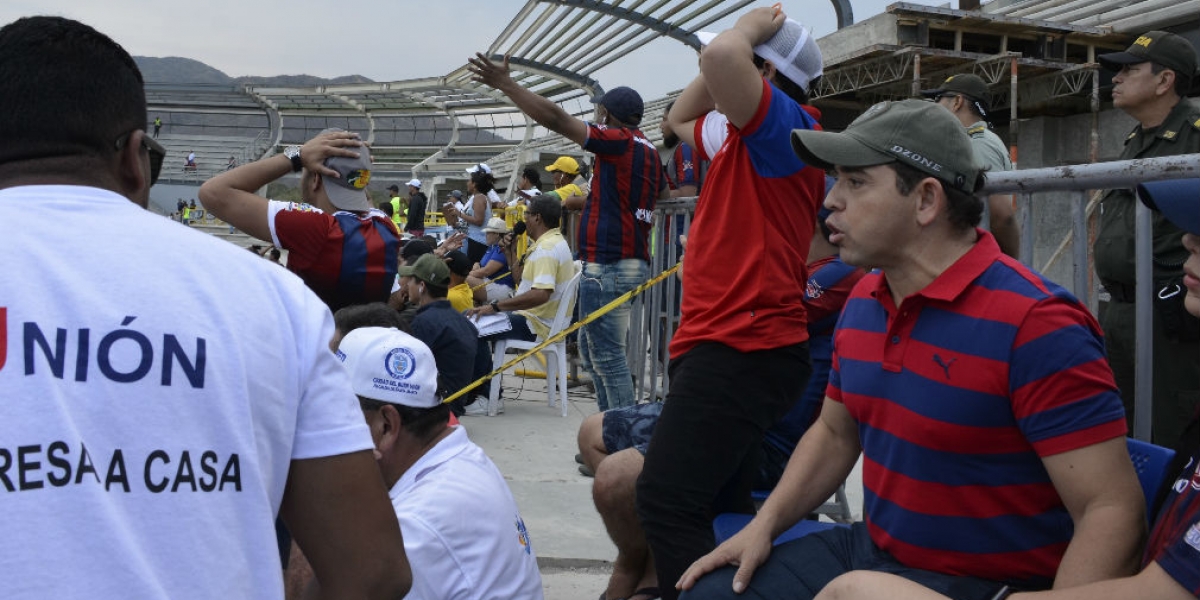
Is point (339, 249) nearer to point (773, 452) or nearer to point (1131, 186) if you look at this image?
point (773, 452)

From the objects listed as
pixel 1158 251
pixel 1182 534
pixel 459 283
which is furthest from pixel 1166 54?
pixel 459 283

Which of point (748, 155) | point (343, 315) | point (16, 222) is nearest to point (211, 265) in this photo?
point (16, 222)

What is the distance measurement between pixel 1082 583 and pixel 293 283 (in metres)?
1.51

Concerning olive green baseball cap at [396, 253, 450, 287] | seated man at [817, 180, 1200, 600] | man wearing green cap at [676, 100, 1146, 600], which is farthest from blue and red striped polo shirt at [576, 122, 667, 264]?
seated man at [817, 180, 1200, 600]

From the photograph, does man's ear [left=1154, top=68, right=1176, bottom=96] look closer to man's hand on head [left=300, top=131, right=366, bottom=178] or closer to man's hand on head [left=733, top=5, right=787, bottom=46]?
man's hand on head [left=733, top=5, right=787, bottom=46]

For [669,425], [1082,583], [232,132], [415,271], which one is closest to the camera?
[1082,583]

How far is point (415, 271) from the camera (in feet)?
22.6

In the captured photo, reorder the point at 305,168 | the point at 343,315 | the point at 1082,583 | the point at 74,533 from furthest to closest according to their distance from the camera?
the point at 305,168
the point at 343,315
the point at 1082,583
the point at 74,533

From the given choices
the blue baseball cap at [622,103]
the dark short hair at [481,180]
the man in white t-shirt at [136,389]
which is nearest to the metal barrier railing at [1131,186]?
the man in white t-shirt at [136,389]

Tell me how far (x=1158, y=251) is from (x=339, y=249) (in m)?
2.88

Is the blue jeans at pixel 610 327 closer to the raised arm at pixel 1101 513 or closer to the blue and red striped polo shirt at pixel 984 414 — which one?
the blue and red striped polo shirt at pixel 984 414

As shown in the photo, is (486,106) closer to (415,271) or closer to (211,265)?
(415,271)

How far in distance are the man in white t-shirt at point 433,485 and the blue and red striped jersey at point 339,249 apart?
0.82 m

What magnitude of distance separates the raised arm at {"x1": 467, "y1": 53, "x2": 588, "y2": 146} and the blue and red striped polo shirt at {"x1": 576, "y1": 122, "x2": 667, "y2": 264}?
1526 mm
